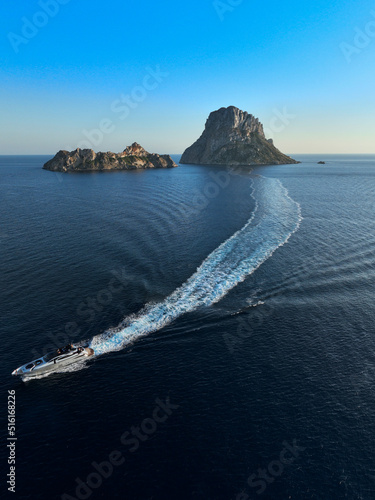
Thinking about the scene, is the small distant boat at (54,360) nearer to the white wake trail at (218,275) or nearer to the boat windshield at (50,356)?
the boat windshield at (50,356)

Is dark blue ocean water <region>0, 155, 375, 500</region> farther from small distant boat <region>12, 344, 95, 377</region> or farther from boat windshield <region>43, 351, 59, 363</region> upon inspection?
boat windshield <region>43, 351, 59, 363</region>

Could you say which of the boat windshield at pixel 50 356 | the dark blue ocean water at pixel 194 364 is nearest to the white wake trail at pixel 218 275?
the dark blue ocean water at pixel 194 364

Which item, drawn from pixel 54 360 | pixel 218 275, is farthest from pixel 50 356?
pixel 218 275

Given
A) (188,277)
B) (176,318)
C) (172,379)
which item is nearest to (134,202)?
(188,277)

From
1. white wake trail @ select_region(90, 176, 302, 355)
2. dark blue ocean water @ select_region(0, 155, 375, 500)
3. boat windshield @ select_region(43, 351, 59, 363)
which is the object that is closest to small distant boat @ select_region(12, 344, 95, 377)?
boat windshield @ select_region(43, 351, 59, 363)

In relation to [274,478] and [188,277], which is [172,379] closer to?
[274,478]

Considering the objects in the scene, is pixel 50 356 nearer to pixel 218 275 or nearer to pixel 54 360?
pixel 54 360

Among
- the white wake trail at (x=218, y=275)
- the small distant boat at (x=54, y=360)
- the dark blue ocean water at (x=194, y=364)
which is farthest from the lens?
the white wake trail at (x=218, y=275)
